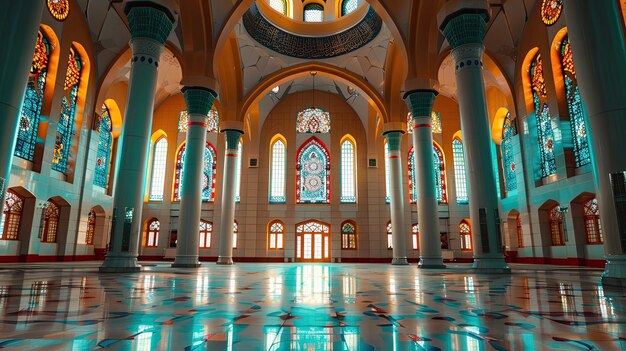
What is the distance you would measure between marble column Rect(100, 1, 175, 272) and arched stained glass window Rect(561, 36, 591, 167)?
11801 mm

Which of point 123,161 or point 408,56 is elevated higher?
point 408,56

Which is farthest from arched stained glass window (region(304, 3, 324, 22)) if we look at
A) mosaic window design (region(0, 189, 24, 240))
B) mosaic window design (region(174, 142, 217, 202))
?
mosaic window design (region(0, 189, 24, 240))

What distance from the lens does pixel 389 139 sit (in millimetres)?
15133

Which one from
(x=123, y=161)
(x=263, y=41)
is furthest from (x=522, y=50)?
(x=123, y=161)

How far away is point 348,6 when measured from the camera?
682 inches

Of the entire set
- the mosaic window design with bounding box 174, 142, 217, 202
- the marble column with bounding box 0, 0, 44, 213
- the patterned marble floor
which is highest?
the mosaic window design with bounding box 174, 142, 217, 202

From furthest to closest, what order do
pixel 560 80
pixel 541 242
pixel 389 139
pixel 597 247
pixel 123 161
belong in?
pixel 389 139, pixel 541 242, pixel 560 80, pixel 597 247, pixel 123 161

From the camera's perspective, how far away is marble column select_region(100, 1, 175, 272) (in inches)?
253

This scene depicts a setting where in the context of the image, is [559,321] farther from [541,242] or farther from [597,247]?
[541,242]

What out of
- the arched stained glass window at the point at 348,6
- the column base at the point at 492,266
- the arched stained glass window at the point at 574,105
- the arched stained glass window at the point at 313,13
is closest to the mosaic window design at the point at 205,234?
the arched stained glass window at the point at 313,13

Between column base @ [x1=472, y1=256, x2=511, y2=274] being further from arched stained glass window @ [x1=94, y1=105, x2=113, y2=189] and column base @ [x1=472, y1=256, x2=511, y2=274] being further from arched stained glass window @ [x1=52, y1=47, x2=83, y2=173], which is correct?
arched stained glass window @ [x1=94, y1=105, x2=113, y2=189]

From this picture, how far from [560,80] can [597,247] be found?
537cm

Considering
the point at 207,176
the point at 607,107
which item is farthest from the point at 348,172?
the point at 607,107

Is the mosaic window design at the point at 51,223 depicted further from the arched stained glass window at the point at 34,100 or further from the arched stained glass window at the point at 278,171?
the arched stained glass window at the point at 278,171
